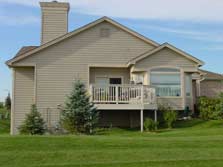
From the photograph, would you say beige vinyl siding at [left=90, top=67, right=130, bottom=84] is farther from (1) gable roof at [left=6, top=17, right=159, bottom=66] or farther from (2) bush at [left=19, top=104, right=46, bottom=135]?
(2) bush at [left=19, top=104, right=46, bottom=135]

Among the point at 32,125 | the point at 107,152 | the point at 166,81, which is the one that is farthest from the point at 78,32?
the point at 107,152

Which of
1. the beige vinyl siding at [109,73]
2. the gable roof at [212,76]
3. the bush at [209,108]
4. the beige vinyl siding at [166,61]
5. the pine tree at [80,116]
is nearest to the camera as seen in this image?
the pine tree at [80,116]

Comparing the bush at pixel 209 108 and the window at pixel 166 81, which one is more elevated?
the window at pixel 166 81

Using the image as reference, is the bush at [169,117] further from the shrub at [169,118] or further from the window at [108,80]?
the window at [108,80]

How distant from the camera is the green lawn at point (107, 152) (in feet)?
31.8

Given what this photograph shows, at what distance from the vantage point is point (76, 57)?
23719 mm

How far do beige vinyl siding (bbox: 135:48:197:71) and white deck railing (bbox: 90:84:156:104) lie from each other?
1.80 metres

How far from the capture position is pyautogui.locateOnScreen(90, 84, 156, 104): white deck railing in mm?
21266

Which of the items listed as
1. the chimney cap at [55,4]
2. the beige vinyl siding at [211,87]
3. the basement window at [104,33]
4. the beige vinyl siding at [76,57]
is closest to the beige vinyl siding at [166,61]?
the beige vinyl siding at [76,57]

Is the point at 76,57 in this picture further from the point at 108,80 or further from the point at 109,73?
the point at 108,80

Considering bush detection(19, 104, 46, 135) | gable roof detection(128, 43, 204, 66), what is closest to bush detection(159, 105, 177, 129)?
gable roof detection(128, 43, 204, 66)

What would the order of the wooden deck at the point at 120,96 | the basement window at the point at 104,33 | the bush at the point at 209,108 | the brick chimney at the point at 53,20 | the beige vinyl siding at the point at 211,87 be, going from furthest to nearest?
the beige vinyl siding at the point at 211,87, the brick chimney at the point at 53,20, the basement window at the point at 104,33, the bush at the point at 209,108, the wooden deck at the point at 120,96

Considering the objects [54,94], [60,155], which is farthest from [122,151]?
[54,94]

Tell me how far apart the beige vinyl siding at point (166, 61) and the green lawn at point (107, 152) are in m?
10.2
